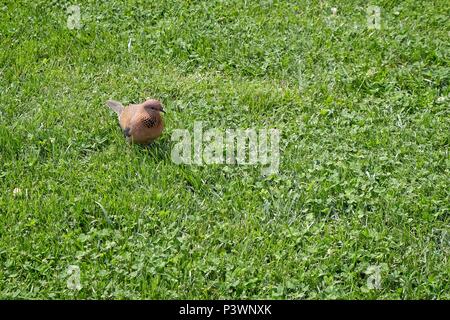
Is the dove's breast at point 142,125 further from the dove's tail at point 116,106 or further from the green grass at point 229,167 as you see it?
the dove's tail at point 116,106

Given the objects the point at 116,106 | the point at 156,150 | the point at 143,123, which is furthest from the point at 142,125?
the point at 116,106

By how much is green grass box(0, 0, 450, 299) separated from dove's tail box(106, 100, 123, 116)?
8cm

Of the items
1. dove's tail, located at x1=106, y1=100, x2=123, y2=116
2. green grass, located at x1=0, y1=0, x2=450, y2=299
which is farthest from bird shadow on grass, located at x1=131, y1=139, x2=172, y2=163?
dove's tail, located at x1=106, y1=100, x2=123, y2=116

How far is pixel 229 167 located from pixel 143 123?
2.28 ft

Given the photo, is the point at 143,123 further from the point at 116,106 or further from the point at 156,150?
the point at 116,106

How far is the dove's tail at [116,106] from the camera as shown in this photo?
5.71m

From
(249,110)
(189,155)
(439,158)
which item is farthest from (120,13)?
(439,158)

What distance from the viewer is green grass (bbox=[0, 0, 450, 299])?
444cm

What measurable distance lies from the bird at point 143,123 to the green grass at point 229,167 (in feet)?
0.36

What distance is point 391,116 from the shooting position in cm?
590

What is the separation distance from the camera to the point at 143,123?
525 centimetres

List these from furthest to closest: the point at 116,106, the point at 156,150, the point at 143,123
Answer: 1. the point at 116,106
2. the point at 156,150
3. the point at 143,123

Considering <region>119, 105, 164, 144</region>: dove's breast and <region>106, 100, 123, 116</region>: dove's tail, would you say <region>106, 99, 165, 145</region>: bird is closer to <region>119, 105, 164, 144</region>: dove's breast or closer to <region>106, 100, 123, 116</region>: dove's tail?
<region>119, 105, 164, 144</region>: dove's breast
